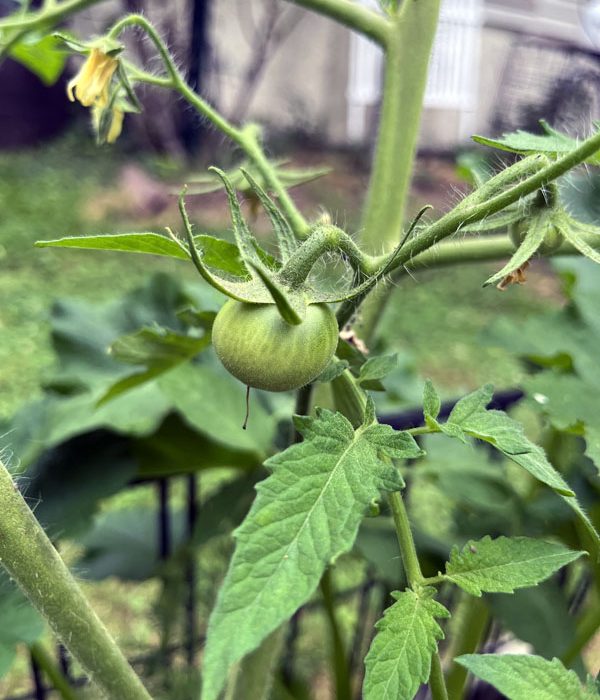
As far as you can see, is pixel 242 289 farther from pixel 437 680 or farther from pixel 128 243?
pixel 437 680

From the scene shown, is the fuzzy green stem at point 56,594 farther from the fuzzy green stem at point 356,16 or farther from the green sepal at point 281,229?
the fuzzy green stem at point 356,16

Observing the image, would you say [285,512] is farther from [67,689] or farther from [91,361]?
[91,361]

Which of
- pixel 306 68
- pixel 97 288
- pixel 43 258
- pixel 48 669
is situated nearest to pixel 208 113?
pixel 48 669

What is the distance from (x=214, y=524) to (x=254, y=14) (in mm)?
5165

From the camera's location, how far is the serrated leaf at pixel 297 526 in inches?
9.7

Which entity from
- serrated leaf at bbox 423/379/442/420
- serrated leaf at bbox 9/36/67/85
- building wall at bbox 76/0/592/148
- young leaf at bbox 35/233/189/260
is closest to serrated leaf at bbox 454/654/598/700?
serrated leaf at bbox 423/379/442/420

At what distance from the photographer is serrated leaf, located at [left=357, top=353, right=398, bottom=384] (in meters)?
0.35

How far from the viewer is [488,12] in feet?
19.7

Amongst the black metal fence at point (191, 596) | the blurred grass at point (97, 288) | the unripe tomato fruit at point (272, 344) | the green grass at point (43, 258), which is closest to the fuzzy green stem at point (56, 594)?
the unripe tomato fruit at point (272, 344)

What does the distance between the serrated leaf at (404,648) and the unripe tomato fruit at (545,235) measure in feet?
0.56

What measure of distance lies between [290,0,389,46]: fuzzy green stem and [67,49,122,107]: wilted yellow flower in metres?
0.13

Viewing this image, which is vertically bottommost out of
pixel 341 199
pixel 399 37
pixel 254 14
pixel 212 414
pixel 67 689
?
pixel 341 199

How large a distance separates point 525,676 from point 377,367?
157 millimetres

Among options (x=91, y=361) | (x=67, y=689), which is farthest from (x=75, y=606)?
(x=91, y=361)
